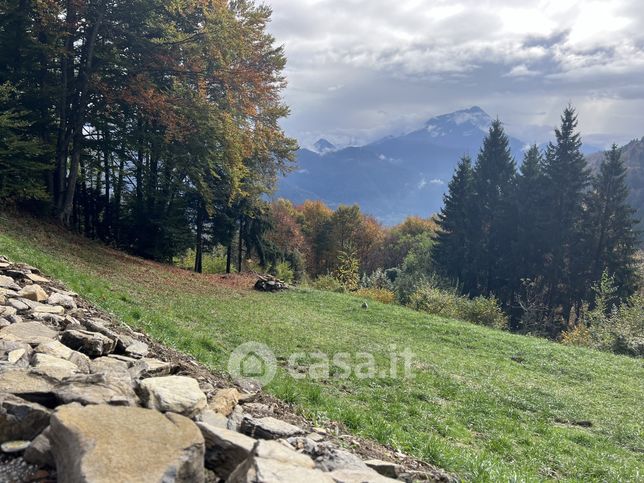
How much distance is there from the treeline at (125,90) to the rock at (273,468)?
677 inches

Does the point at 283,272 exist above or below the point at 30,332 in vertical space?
below

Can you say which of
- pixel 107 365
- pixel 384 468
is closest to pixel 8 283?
pixel 107 365

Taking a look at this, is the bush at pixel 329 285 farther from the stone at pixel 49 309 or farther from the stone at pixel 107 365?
the stone at pixel 107 365

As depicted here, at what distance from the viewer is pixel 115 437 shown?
10.0ft

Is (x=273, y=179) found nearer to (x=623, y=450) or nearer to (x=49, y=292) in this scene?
(x=49, y=292)

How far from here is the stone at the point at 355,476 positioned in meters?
3.42

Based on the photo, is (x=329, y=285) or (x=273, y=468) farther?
(x=329, y=285)

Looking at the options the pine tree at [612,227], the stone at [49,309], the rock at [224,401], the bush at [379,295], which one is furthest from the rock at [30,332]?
the pine tree at [612,227]

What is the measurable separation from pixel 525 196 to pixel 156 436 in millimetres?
52105

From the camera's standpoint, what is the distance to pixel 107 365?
505 centimetres

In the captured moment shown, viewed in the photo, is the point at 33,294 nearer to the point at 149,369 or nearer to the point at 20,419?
the point at 149,369

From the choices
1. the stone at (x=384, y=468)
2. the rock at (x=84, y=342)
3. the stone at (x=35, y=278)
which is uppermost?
the stone at (x=35, y=278)

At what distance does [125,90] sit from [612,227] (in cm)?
4445

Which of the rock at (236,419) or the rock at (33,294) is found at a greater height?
the rock at (33,294)
